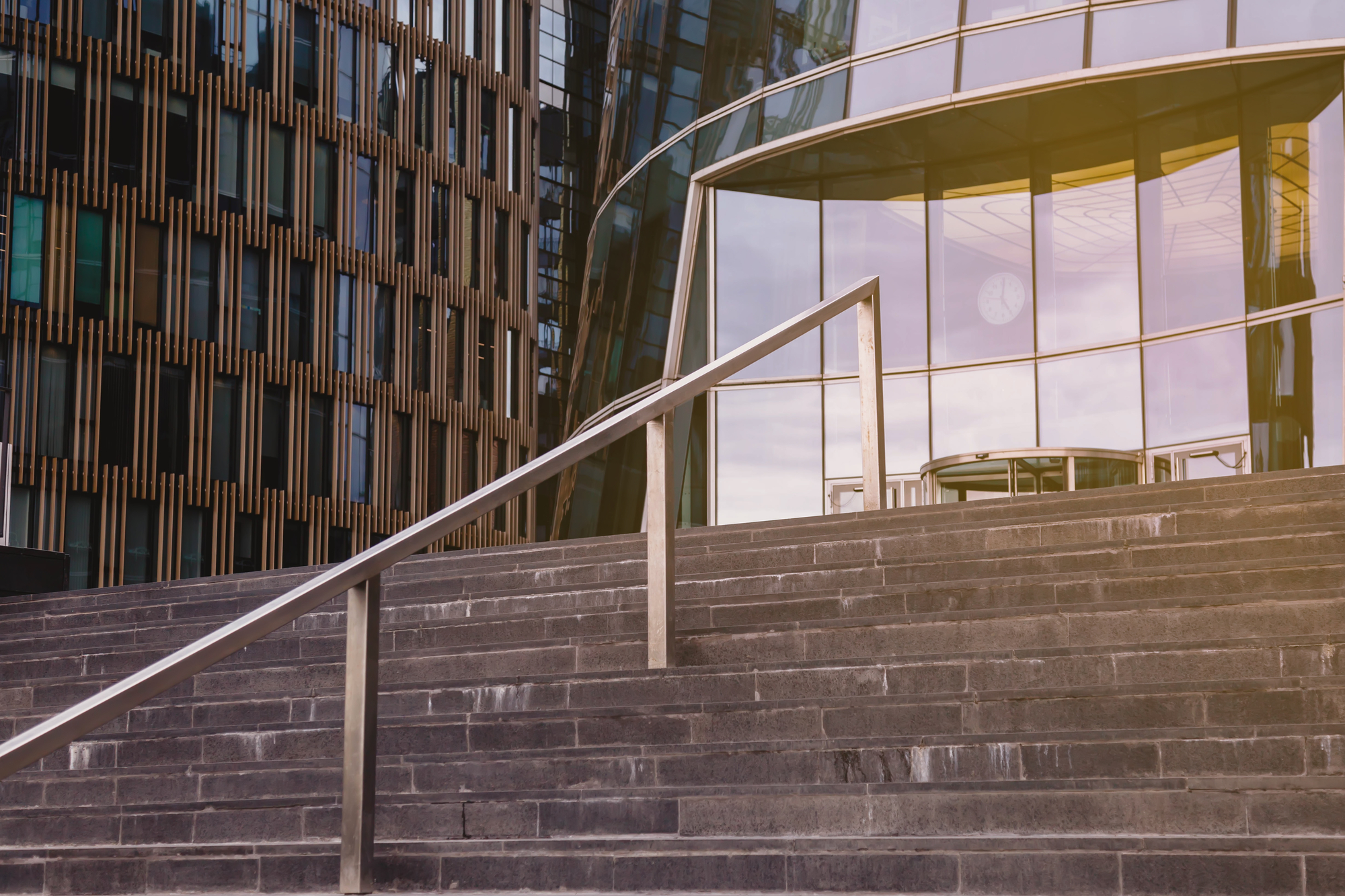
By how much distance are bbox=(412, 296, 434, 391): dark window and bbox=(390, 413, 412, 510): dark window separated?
3.92 feet

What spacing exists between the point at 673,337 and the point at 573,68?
32.9 metres

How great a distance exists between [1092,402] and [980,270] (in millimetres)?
2040

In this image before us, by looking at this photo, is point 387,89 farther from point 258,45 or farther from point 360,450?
point 360,450

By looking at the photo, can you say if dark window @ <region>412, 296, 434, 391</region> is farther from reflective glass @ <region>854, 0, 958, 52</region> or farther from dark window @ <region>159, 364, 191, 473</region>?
reflective glass @ <region>854, 0, 958, 52</region>

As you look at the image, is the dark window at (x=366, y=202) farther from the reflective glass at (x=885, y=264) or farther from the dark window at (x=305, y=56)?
the reflective glass at (x=885, y=264)

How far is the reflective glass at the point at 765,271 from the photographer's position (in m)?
17.3

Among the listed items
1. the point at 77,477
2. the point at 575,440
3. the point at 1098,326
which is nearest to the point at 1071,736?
the point at 575,440

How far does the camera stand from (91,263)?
2988 centimetres

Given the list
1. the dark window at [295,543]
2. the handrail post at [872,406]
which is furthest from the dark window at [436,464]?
the handrail post at [872,406]

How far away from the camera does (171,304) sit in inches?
1230

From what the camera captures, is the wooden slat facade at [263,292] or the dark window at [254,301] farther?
the dark window at [254,301]

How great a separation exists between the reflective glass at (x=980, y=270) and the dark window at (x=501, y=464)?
23986mm

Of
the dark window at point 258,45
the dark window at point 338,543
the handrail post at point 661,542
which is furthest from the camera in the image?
the dark window at point 258,45

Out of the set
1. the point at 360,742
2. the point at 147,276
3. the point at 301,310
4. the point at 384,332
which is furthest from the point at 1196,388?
the point at 384,332
